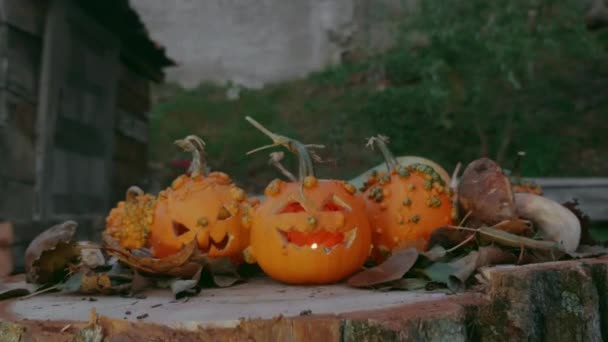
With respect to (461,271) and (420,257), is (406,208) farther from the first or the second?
(461,271)

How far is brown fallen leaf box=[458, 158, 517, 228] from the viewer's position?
2115mm

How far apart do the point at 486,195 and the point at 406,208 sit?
0.80 feet

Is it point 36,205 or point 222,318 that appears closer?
point 222,318

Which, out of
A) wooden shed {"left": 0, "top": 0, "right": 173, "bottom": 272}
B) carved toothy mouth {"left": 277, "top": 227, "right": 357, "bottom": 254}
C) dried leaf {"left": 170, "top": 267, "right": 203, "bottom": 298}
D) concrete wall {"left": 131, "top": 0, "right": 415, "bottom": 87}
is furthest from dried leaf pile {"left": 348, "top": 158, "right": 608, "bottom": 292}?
concrete wall {"left": 131, "top": 0, "right": 415, "bottom": 87}

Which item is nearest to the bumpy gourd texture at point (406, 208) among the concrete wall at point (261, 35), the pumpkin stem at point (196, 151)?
the pumpkin stem at point (196, 151)

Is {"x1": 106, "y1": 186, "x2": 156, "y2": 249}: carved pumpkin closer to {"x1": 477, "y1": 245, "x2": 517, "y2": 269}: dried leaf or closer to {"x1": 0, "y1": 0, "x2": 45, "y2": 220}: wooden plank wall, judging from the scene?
{"x1": 477, "y1": 245, "x2": 517, "y2": 269}: dried leaf

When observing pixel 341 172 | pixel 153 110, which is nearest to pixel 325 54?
pixel 153 110

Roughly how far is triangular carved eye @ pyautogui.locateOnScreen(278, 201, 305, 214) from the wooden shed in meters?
3.12

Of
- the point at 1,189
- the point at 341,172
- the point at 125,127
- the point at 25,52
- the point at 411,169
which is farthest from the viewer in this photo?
the point at 341,172

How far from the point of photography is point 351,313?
142 cm

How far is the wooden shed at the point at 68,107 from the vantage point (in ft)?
16.7

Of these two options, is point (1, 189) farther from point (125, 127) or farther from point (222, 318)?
point (222, 318)

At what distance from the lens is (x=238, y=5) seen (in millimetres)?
13766

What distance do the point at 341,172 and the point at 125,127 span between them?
277 cm
